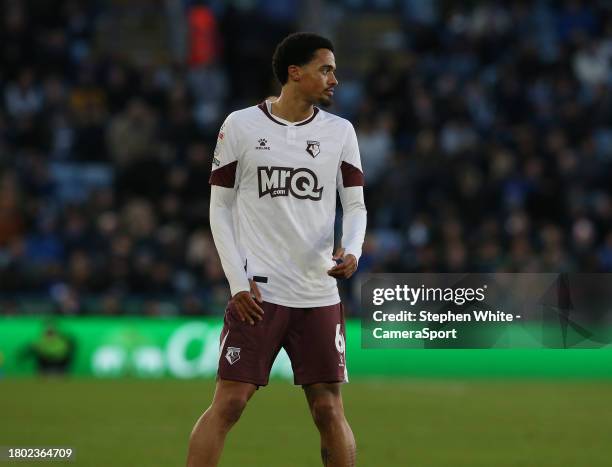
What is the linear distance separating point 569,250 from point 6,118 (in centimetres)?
812

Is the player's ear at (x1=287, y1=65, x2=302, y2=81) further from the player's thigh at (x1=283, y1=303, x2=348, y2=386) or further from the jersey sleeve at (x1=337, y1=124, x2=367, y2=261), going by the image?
the player's thigh at (x1=283, y1=303, x2=348, y2=386)

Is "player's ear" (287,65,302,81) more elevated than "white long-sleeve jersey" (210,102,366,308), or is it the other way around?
"player's ear" (287,65,302,81)

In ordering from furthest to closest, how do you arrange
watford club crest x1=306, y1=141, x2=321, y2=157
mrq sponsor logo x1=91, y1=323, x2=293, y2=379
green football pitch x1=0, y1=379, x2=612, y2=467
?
mrq sponsor logo x1=91, y1=323, x2=293, y2=379, green football pitch x1=0, y1=379, x2=612, y2=467, watford club crest x1=306, y1=141, x2=321, y2=157

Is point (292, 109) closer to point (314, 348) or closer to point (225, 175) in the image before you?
point (225, 175)

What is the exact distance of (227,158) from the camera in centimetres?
632

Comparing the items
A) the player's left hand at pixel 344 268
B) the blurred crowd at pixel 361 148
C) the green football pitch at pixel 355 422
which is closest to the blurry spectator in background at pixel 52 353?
the blurred crowd at pixel 361 148

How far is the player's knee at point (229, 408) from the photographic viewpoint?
6141 mm

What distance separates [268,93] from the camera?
21156 mm

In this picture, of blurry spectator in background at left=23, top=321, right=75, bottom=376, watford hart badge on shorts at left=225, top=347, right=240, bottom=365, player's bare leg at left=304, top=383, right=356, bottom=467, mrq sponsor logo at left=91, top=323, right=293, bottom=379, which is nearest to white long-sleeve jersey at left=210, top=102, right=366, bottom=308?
watford hart badge on shorts at left=225, top=347, right=240, bottom=365

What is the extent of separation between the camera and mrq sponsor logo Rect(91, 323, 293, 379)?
17.0m

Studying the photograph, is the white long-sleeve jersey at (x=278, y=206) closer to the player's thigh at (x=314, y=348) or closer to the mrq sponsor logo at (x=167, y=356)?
the player's thigh at (x=314, y=348)

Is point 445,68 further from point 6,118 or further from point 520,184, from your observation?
point 6,118

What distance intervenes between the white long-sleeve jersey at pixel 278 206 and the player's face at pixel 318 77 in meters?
0.15

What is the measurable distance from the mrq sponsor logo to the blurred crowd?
424mm
